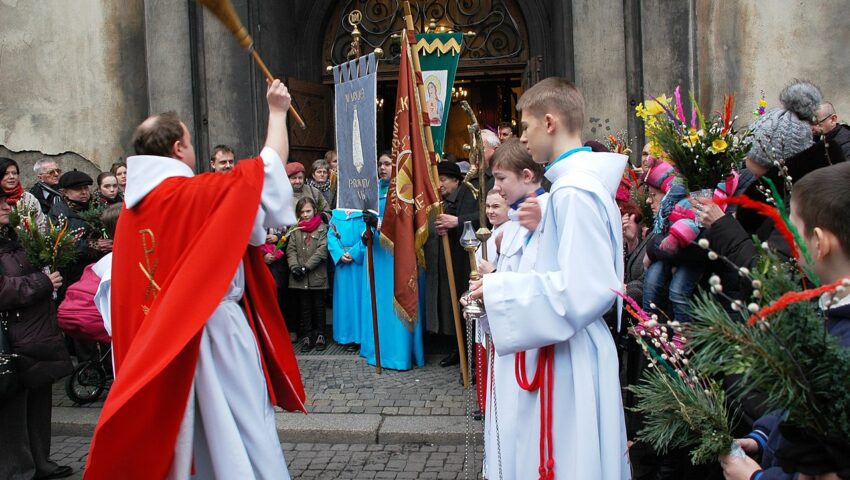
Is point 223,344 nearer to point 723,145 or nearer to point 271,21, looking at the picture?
point 723,145

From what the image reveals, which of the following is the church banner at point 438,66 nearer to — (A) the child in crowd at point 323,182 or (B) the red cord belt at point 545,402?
(A) the child in crowd at point 323,182

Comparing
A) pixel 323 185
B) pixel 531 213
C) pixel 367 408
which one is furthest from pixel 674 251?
pixel 323 185

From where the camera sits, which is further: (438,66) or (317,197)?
(317,197)

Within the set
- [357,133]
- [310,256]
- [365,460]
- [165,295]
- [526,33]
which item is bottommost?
[365,460]

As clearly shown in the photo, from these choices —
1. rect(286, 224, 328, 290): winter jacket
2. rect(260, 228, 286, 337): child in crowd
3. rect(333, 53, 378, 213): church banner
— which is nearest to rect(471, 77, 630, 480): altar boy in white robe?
rect(333, 53, 378, 213): church banner

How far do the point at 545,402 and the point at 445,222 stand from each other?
3.99 metres

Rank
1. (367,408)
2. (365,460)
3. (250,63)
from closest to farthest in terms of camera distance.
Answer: (365,460)
(367,408)
(250,63)

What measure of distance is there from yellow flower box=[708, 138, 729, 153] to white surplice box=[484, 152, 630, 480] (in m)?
0.54

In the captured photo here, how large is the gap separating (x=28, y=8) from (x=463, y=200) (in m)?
6.84

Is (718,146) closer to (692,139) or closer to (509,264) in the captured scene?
(692,139)

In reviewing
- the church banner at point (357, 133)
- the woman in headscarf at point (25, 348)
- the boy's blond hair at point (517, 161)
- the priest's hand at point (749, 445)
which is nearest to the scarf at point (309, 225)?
the church banner at point (357, 133)

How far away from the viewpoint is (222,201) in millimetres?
3434

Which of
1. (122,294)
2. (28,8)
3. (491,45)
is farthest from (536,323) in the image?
(28,8)

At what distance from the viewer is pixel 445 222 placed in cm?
706
